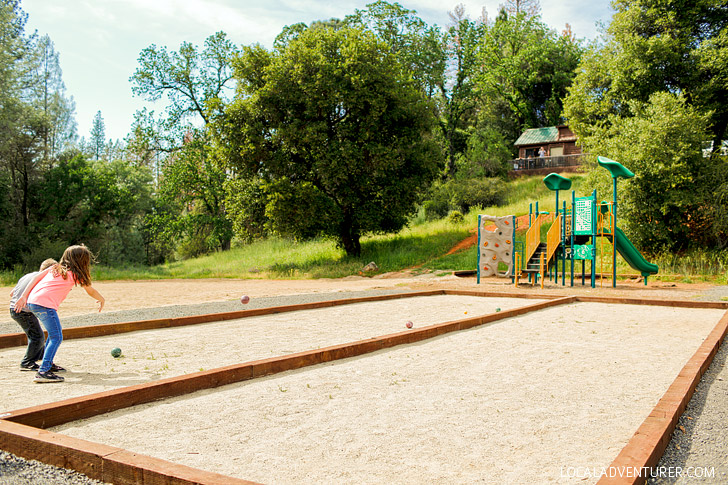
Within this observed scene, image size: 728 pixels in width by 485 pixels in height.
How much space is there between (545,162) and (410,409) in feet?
133

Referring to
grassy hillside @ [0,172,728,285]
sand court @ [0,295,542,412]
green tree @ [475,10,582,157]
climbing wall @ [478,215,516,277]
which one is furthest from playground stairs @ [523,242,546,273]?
green tree @ [475,10,582,157]

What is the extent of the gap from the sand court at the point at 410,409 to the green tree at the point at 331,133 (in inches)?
720

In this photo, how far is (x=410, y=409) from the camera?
4.00m

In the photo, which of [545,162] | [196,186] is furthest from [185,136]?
[545,162]

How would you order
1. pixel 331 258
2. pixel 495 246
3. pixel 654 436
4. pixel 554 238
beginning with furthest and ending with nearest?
pixel 331 258 → pixel 495 246 → pixel 554 238 → pixel 654 436

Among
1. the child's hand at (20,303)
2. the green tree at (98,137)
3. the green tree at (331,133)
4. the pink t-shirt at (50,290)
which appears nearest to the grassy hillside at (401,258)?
the green tree at (331,133)

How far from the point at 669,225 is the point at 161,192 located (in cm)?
3222

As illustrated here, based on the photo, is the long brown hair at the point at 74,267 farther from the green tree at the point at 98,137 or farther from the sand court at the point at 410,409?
the green tree at the point at 98,137

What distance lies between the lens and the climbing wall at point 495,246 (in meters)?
17.9

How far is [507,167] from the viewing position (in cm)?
4144

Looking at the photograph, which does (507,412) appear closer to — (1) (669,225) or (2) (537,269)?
(2) (537,269)

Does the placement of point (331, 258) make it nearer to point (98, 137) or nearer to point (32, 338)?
point (32, 338)

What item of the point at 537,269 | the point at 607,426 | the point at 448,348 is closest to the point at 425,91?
the point at 537,269

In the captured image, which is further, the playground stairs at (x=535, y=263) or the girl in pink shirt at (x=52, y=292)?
the playground stairs at (x=535, y=263)
